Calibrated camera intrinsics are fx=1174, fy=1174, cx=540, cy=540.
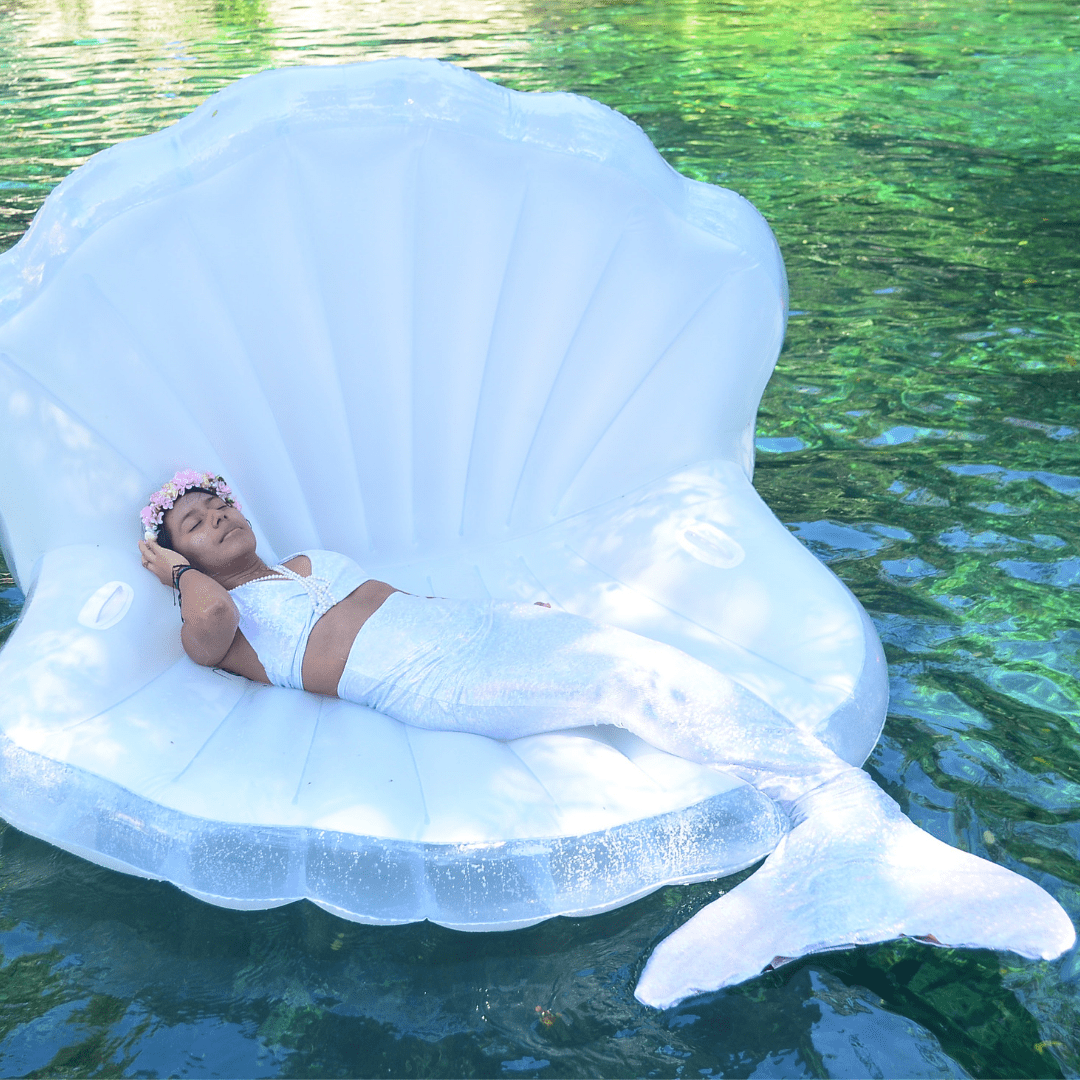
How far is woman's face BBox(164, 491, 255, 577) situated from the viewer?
2135 mm

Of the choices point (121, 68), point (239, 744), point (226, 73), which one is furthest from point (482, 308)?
point (121, 68)

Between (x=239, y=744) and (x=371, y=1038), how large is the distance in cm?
51

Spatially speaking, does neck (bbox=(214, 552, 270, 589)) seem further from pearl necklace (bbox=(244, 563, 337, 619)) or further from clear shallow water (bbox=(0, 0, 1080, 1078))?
clear shallow water (bbox=(0, 0, 1080, 1078))

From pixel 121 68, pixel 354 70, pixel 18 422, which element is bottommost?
pixel 121 68

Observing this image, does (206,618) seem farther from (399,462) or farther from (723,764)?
(723,764)

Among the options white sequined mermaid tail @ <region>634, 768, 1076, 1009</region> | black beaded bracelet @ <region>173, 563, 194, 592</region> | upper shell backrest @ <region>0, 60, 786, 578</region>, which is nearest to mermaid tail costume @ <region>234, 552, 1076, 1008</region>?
white sequined mermaid tail @ <region>634, 768, 1076, 1009</region>

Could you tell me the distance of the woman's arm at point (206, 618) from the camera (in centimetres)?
200

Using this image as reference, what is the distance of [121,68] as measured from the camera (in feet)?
30.0

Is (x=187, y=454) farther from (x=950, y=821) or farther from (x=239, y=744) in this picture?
(x=950, y=821)

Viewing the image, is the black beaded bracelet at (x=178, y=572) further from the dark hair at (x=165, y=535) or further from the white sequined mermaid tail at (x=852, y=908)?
the white sequined mermaid tail at (x=852, y=908)

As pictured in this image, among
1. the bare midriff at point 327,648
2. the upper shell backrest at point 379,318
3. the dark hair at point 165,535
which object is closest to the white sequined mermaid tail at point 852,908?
the bare midriff at point 327,648

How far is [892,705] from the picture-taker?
91.1 inches

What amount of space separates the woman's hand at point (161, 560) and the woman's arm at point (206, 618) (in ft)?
0.05

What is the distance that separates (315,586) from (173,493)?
317 mm
